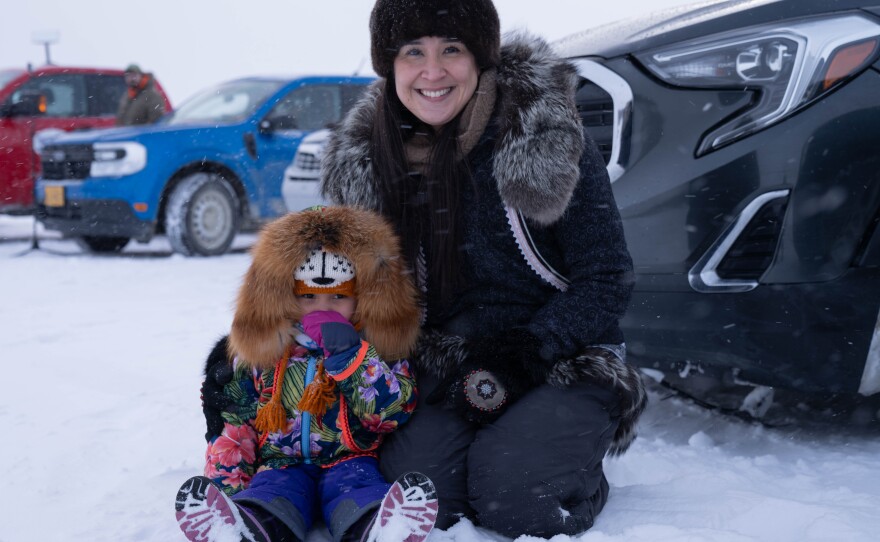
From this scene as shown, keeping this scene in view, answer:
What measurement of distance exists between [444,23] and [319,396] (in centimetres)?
109

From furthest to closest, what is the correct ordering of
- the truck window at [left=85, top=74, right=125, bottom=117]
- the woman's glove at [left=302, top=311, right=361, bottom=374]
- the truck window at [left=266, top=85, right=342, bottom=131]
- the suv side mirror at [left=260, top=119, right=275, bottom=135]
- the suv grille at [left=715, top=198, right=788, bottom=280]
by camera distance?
the truck window at [left=85, top=74, right=125, bottom=117]
the truck window at [left=266, top=85, right=342, bottom=131]
the suv side mirror at [left=260, top=119, right=275, bottom=135]
the suv grille at [left=715, top=198, right=788, bottom=280]
the woman's glove at [left=302, top=311, right=361, bottom=374]

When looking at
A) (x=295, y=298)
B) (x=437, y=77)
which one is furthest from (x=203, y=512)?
(x=437, y=77)

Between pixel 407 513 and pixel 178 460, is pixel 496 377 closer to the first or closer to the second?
pixel 407 513

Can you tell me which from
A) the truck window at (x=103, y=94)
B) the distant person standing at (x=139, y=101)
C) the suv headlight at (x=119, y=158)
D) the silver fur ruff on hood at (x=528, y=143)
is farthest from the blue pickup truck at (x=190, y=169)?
the silver fur ruff on hood at (x=528, y=143)

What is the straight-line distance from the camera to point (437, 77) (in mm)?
2318

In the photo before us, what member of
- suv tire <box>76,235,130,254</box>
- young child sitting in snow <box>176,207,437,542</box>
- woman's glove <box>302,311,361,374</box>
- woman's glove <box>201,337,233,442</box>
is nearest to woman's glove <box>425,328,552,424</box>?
young child sitting in snow <box>176,207,437,542</box>

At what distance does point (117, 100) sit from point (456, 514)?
812 centimetres

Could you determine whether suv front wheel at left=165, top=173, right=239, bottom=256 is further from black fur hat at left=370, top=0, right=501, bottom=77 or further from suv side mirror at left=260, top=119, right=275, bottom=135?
black fur hat at left=370, top=0, right=501, bottom=77

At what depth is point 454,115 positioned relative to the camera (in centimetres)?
237

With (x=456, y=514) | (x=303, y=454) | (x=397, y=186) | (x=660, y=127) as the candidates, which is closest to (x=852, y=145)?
(x=660, y=127)

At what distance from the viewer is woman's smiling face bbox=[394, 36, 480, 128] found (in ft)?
7.64

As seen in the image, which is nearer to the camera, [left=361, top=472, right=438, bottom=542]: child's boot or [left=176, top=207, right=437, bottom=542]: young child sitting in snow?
[left=361, top=472, right=438, bottom=542]: child's boot

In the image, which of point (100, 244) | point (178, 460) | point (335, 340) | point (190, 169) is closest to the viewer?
point (335, 340)

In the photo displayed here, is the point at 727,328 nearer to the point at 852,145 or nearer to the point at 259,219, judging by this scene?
the point at 852,145
